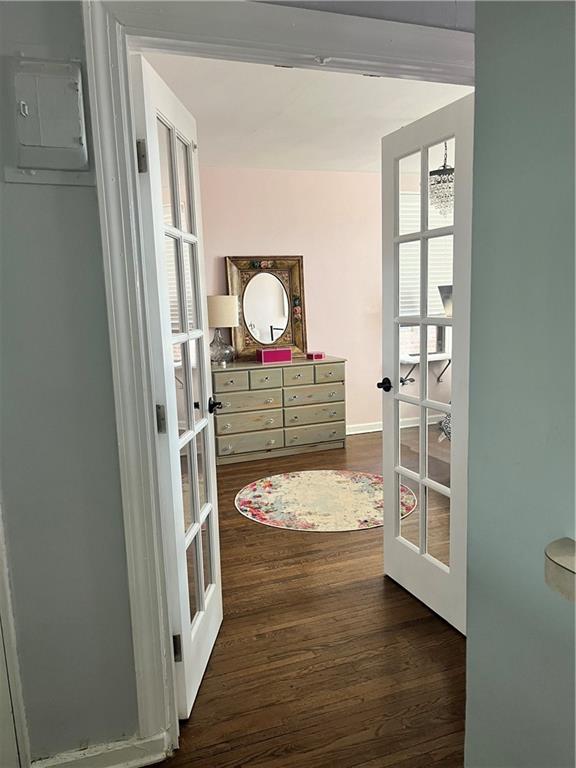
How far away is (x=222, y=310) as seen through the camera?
4.69 meters

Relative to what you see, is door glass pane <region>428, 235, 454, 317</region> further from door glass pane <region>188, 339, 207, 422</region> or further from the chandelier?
door glass pane <region>188, 339, 207, 422</region>

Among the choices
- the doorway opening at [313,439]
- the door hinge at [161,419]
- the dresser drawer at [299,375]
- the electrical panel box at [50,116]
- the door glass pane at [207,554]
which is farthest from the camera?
the dresser drawer at [299,375]

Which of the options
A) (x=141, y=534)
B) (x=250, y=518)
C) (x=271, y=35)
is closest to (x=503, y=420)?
(x=141, y=534)

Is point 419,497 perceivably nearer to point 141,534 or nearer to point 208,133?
point 141,534

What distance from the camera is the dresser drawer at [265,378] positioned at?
4.70 meters

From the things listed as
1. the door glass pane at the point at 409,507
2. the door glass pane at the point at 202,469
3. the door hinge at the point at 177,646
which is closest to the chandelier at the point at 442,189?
the door glass pane at the point at 409,507

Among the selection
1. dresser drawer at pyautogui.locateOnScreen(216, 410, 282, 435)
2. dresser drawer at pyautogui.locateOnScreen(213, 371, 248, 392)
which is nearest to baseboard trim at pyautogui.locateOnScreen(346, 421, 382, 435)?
dresser drawer at pyautogui.locateOnScreen(216, 410, 282, 435)

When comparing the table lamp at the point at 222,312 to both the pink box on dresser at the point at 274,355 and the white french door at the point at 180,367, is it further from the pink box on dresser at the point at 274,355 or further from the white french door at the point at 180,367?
the white french door at the point at 180,367

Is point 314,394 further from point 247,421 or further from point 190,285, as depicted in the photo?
point 190,285

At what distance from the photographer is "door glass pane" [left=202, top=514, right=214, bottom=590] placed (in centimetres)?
221

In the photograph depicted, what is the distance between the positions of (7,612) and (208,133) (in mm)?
3297

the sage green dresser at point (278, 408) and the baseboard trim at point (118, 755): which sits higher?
the sage green dresser at point (278, 408)

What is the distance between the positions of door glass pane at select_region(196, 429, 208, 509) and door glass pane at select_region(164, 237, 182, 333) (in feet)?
1.47

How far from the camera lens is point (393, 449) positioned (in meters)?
2.60
